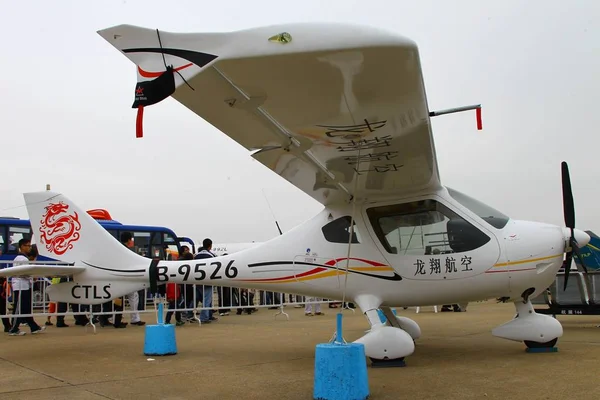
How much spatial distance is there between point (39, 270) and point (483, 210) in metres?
5.92

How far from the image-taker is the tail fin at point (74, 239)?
24.9 feet

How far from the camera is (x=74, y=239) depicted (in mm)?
7656

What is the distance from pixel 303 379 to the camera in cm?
513

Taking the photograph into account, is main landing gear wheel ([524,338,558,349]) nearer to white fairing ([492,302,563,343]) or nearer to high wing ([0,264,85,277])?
white fairing ([492,302,563,343])

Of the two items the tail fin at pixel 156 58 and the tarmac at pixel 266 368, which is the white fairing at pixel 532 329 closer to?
the tarmac at pixel 266 368

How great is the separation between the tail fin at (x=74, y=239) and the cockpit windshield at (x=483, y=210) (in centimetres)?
457

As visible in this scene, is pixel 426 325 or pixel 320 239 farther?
pixel 426 325

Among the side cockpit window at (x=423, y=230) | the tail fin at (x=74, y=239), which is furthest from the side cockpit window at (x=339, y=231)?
the tail fin at (x=74, y=239)

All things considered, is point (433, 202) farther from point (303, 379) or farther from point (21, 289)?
point (21, 289)

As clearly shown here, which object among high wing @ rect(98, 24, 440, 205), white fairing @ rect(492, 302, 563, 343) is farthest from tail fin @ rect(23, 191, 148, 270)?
white fairing @ rect(492, 302, 563, 343)

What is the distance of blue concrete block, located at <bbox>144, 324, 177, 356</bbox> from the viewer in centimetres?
693

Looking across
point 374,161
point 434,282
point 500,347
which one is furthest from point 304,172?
point 500,347

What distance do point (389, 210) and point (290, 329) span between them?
4545mm

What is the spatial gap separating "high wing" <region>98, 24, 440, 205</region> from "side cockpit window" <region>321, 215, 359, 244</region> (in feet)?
3.56
